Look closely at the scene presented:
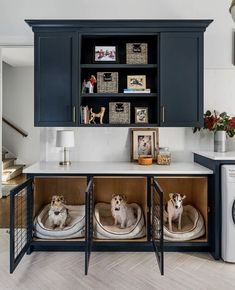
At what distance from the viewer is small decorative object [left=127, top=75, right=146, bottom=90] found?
281 centimetres

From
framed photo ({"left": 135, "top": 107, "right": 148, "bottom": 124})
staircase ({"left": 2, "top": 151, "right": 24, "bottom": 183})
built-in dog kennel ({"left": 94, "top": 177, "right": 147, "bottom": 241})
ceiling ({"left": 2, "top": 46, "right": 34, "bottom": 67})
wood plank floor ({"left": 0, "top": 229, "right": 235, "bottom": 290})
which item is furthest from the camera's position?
staircase ({"left": 2, "top": 151, "right": 24, "bottom": 183})

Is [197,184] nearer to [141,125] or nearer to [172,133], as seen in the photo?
[172,133]

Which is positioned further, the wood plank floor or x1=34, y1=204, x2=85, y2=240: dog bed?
x1=34, y1=204, x2=85, y2=240: dog bed

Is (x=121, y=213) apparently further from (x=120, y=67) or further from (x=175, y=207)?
(x=120, y=67)

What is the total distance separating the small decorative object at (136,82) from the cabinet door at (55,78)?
1.95 ft

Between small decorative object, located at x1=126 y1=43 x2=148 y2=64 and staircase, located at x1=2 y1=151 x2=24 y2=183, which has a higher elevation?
small decorative object, located at x1=126 y1=43 x2=148 y2=64

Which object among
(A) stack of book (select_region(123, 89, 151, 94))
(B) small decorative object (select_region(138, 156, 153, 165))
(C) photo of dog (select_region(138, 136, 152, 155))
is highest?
(A) stack of book (select_region(123, 89, 151, 94))

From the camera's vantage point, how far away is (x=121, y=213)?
2562 mm

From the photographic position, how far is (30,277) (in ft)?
6.85

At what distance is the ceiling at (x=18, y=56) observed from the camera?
457cm

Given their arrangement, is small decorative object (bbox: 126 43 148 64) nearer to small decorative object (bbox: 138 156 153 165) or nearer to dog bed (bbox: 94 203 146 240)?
small decorative object (bbox: 138 156 153 165)

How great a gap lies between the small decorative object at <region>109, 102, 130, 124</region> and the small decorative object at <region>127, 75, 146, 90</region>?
8.2 inches

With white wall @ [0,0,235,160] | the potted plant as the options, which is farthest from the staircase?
the potted plant

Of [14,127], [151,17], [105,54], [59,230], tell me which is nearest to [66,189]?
[59,230]
